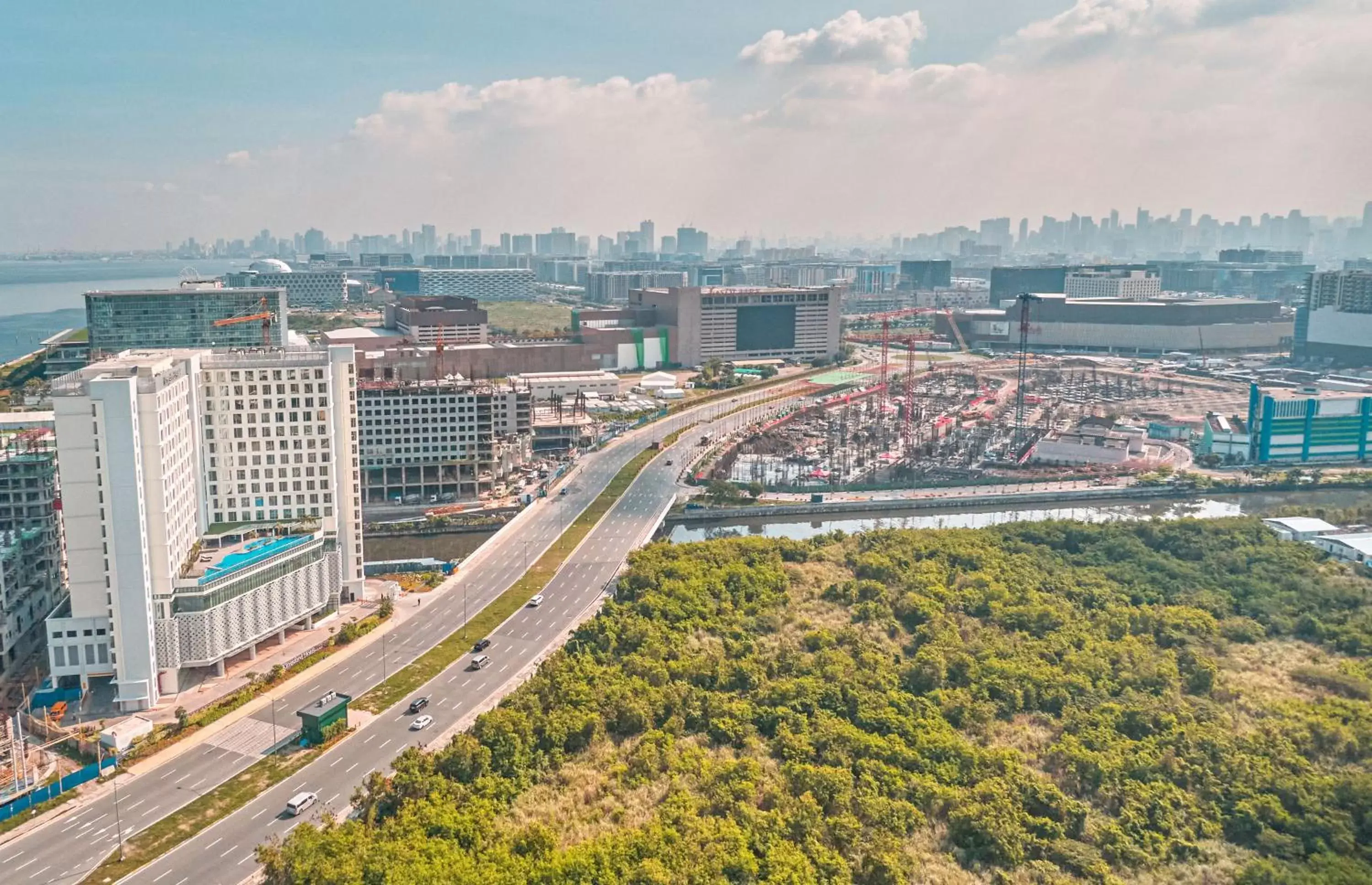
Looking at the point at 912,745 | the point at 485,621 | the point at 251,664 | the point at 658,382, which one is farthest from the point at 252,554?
the point at 658,382

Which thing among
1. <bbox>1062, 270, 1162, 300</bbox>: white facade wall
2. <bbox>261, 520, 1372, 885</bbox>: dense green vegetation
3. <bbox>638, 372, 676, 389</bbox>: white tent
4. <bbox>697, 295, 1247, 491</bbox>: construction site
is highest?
<bbox>1062, 270, 1162, 300</bbox>: white facade wall

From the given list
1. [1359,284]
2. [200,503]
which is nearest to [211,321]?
[200,503]

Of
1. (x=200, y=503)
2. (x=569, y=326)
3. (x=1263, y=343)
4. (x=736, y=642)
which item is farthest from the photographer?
(x=569, y=326)

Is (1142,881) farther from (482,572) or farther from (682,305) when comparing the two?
(682,305)

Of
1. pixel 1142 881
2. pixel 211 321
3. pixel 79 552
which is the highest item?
pixel 211 321

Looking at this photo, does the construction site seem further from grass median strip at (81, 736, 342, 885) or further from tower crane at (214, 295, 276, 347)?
grass median strip at (81, 736, 342, 885)

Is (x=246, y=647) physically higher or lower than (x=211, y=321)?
lower

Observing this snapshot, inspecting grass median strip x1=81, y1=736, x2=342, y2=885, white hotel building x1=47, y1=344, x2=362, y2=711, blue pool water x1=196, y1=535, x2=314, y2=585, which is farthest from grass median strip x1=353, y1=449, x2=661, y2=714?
blue pool water x1=196, y1=535, x2=314, y2=585
